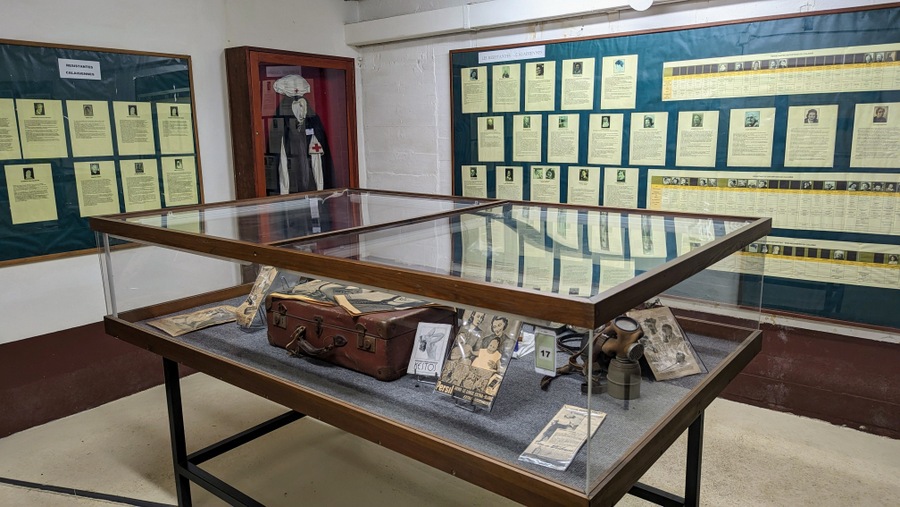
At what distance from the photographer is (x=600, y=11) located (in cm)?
348

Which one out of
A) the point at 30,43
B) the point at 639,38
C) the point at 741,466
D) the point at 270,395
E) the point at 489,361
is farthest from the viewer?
the point at 639,38

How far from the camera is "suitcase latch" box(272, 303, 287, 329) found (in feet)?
6.74

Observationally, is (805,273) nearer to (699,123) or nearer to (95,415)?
(699,123)

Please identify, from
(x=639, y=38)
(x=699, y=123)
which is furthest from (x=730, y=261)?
(x=639, y=38)

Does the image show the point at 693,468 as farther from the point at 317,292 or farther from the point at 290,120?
the point at 290,120

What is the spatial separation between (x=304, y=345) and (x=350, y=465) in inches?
50.0

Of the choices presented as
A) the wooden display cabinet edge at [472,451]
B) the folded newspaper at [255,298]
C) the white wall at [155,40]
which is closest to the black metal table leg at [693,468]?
the wooden display cabinet edge at [472,451]

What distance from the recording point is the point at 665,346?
173cm

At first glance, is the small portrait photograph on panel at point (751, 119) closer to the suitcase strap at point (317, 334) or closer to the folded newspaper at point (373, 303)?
the folded newspaper at point (373, 303)

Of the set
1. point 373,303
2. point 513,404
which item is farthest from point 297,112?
point 513,404

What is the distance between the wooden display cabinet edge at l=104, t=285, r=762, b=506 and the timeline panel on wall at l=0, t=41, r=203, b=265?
1515 mm

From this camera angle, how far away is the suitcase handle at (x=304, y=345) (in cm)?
186

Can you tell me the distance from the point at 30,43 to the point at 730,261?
3.33 metres

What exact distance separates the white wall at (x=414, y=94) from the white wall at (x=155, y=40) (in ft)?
1.33
